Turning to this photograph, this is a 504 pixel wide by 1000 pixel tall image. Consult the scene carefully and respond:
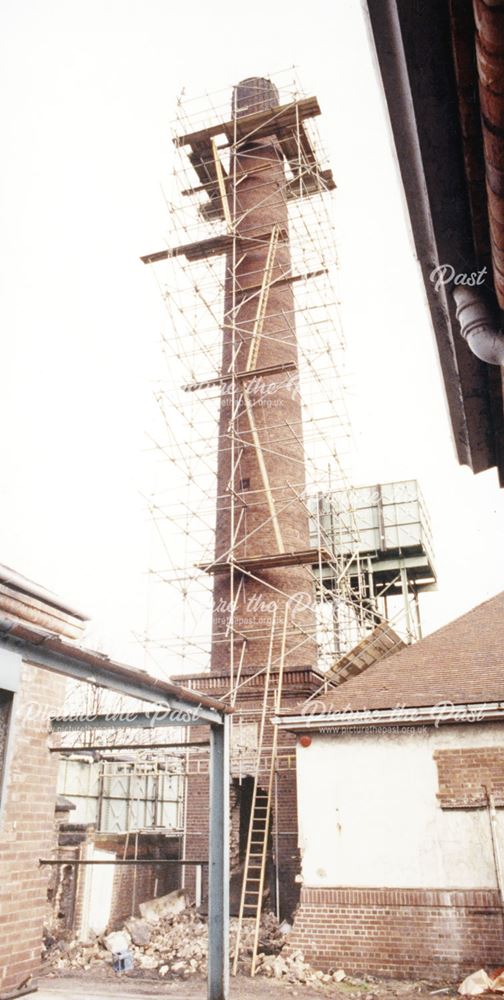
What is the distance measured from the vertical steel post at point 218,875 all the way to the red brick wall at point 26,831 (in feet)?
5.76

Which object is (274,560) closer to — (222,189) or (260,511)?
(260,511)

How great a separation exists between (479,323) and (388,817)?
8.60 metres

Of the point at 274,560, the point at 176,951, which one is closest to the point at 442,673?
the point at 274,560

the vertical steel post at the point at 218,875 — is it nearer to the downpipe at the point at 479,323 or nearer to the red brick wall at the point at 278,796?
the downpipe at the point at 479,323

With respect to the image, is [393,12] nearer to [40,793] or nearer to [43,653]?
[43,653]

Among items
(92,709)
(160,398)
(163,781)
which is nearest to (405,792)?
(160,398)

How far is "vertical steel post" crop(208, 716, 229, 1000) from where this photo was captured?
574 centimetres

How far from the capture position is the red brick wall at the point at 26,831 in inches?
246

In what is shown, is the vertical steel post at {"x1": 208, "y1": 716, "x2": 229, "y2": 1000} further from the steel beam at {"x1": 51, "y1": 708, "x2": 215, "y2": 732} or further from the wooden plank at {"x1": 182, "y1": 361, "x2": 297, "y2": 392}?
the wooden plank at {"x1": 182, "y1": 361, "x2": 297, "y2": 392}

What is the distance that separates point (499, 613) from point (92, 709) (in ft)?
84.7

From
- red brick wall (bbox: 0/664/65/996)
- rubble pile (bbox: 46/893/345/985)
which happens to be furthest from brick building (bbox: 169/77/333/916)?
red brick wall (bbox: 0/664/65/996)

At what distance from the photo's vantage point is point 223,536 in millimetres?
16328

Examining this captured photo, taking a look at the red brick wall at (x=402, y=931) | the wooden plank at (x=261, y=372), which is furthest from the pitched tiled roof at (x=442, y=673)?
the wooden plank at (x=261, y=372)

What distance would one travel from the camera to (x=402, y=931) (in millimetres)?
9484
